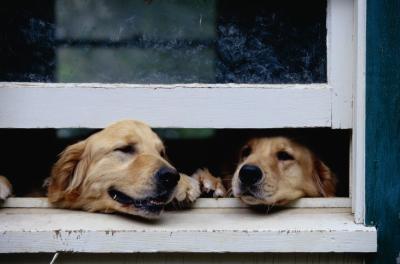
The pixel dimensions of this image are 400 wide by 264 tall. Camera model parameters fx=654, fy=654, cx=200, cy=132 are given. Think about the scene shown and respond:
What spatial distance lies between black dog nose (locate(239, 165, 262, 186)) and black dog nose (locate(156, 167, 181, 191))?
383mm

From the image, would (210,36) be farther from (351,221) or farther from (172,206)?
(351,221)

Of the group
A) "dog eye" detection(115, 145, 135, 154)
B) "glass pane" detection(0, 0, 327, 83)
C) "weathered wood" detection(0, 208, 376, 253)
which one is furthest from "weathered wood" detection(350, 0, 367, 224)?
"dog eye" detection(115, 145, 135, 154)

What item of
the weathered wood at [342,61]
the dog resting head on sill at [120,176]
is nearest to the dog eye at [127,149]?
the dog resting head on sill at [120,176]

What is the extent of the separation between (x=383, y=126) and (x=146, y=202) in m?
1.03

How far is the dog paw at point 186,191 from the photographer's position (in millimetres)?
2920

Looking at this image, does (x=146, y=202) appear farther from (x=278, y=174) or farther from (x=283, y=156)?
(x=283, y=156)

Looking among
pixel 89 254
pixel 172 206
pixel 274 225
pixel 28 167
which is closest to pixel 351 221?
pixel 274 225

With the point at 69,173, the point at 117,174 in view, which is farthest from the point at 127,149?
the point at 69,173

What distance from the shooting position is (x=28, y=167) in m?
3.76

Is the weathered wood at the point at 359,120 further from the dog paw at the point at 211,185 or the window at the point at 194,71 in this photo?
the dog paw at the point at 211,185

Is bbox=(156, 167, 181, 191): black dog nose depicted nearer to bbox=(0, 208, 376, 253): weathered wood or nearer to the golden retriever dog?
bbox=(0, 208, 376, 253): weathered wood

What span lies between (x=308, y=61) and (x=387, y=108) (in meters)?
0.41

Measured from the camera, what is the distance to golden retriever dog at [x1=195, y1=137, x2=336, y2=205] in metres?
3.04

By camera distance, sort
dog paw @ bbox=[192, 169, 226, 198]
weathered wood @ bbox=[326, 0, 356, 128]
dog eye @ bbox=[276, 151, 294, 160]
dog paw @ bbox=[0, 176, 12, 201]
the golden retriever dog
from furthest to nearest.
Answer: dog eye @ bbox=[276, 151, 294, 160] < dog paw @ bbox=[192, 169, 226, 198] < the golden retriever dog < dog paw @ bbox=[0, 176, 12, 201] < weathered wood @ bbox=[326, 0, 356, 128]
